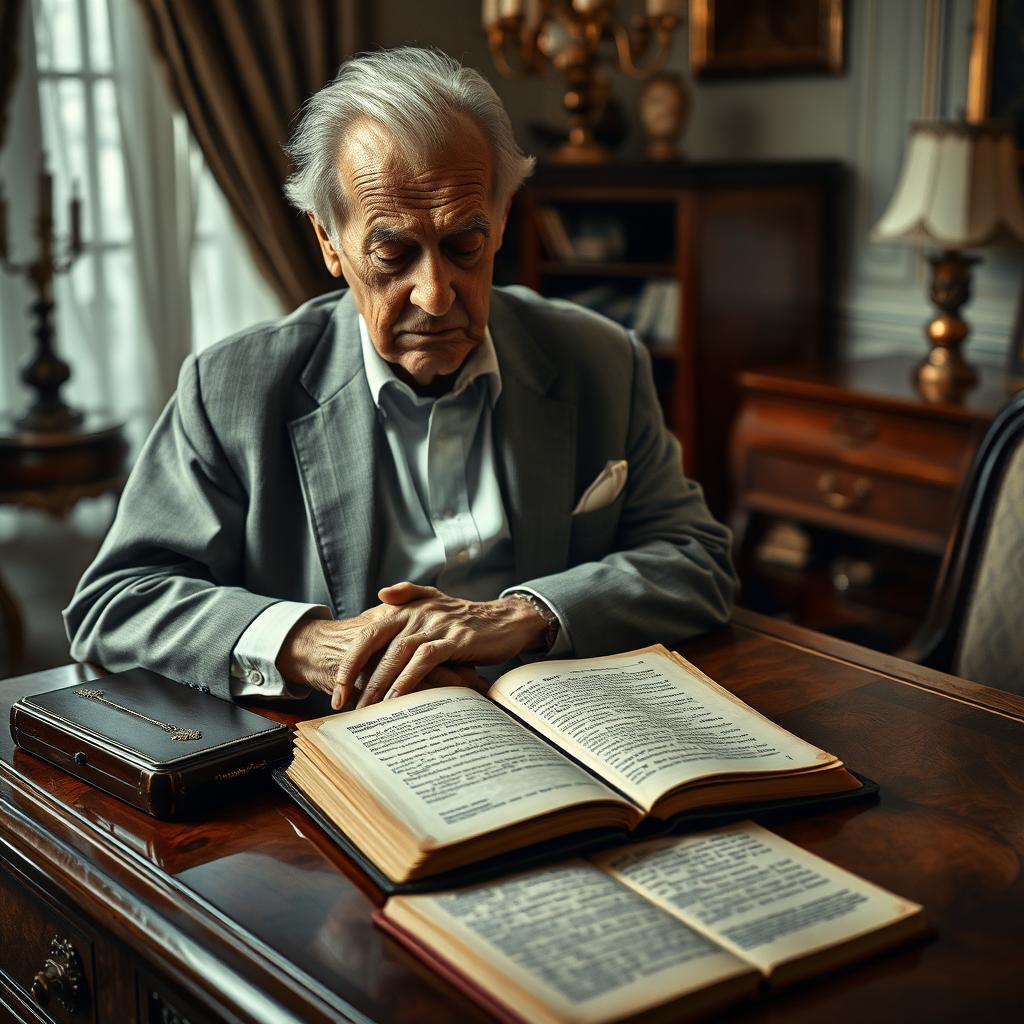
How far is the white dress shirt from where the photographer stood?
183 cm

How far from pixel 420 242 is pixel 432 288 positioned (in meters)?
0.06

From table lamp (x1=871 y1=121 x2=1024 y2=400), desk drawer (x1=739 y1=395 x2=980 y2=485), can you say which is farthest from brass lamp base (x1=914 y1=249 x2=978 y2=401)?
desk drawer (x1=739 y1=395 x2=980 y2=485)

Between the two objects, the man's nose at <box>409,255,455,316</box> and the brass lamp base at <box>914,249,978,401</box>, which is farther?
the brass lamp base at <box>914,249,978,401</box>

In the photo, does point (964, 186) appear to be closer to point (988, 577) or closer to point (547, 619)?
point (988, 577)

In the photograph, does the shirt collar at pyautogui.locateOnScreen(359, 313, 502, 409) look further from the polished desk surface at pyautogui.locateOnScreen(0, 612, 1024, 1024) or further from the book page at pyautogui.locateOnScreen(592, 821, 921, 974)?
the book page at pyautogui.locateOnScreen(592, 821, 921, 974)

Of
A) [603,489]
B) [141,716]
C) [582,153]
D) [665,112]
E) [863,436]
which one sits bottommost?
[863,436]

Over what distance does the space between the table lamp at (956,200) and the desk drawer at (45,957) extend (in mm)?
2542

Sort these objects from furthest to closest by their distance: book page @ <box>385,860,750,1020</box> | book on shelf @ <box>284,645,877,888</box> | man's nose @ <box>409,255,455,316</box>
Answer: man's nose @ <box>409,255,455,316</box> → book on shelf @ <box>284,645,877,888</box> → book page @ <box>385,860,750,1020</box>

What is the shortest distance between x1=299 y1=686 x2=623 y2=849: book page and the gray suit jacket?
1.06ft

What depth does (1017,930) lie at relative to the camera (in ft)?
3.45

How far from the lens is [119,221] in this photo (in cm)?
409

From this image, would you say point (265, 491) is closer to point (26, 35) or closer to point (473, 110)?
point (473, 110)

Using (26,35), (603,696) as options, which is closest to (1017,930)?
(603,696)

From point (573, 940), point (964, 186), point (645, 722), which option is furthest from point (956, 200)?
point (573, 940)
